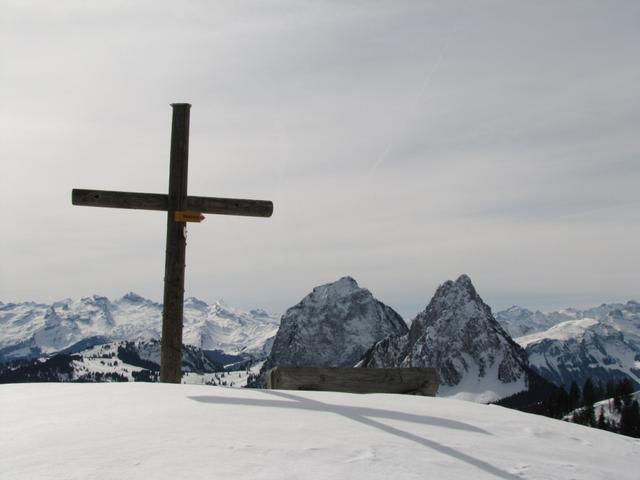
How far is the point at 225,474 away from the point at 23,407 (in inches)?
149

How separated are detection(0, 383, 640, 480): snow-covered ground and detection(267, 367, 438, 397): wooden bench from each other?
1.51 m

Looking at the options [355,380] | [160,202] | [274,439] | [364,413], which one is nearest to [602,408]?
[355,380]

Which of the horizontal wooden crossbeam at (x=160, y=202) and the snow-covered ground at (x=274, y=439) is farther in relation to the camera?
the horizontal wooden crossbeam at (x=160, y=202)

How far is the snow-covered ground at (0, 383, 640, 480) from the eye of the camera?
213 inches

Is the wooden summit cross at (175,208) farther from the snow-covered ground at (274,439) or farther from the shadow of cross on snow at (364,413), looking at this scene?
the shadow of cross on snow at (364,413)

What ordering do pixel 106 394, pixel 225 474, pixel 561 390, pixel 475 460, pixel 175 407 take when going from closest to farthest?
pixel 225 474 < pixel 475 460 < pixel 175 407 < pixel 106 394 < pixel 561 390

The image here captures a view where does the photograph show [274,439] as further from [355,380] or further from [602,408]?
[602,408]

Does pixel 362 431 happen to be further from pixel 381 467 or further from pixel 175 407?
pixel 175 407

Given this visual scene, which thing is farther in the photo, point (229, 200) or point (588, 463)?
point (229, 200)

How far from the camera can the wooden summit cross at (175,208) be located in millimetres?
11031

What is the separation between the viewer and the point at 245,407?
25.8 feet

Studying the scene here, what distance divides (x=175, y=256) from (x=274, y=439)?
5.62 m

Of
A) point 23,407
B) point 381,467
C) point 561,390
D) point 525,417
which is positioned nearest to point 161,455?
point 381,467

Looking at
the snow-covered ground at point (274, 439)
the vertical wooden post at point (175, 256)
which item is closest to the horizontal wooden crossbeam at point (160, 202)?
the vertical wooden post at point (175, 256)
